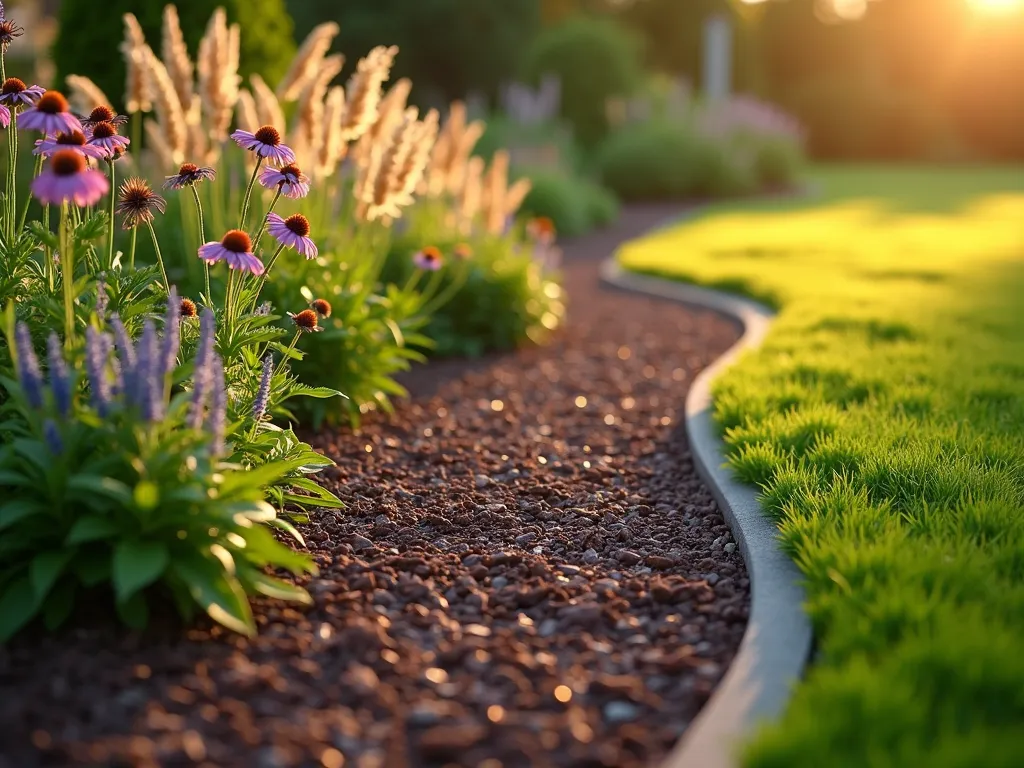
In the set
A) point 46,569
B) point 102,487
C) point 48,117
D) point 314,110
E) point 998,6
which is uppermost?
point 998,6

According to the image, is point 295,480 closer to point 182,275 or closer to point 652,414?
point 182,275

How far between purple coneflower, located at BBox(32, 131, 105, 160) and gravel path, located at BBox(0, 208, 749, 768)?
47.5 inches

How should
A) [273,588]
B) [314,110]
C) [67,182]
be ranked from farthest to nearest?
[314,110], [273,588], [67,182]

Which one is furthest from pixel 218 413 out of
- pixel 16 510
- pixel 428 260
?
pixel 428 260

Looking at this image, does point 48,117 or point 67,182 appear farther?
point 48,117

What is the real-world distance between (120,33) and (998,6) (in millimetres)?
27983

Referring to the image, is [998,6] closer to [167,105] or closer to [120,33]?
[120,33]

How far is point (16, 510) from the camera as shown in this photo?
237 centimetres

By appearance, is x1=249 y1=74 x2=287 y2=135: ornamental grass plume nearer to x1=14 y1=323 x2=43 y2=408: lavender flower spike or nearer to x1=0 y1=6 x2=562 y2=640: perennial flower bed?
x1=0 y1=6 x2=562 y2=640: perennial flower bed

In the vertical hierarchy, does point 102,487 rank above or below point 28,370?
below

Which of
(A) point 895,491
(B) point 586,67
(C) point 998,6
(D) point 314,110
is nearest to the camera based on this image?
(A) point 895,491

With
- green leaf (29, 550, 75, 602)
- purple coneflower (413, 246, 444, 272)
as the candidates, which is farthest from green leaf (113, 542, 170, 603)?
purple coneflower (413, 246, 444, 272)

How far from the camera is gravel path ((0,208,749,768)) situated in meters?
2.09

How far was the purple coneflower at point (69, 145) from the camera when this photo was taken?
2559 mm
